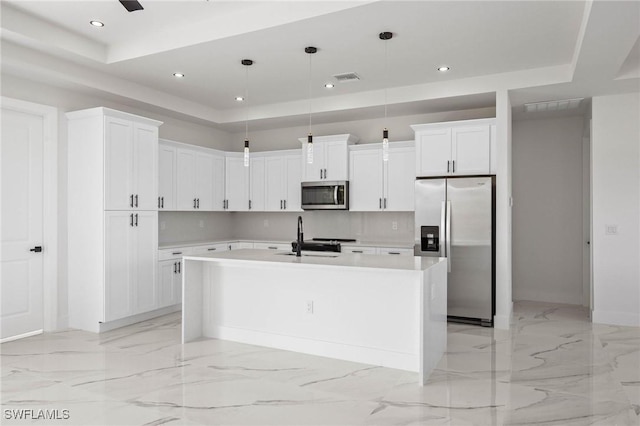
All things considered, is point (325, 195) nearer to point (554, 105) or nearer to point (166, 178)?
point (166, 178)

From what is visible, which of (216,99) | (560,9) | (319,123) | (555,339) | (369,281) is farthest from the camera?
(319,123)

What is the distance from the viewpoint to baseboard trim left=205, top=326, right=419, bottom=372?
356cm

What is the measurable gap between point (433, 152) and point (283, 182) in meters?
2.44

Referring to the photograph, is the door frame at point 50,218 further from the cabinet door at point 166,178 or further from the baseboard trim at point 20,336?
the cabinet door at point 166,178

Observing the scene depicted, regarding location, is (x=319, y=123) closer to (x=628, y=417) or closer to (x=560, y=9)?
(x=560, y=9)

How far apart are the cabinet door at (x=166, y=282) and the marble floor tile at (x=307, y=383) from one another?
90cm

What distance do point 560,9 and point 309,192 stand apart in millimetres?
3832

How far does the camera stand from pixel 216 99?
599cm

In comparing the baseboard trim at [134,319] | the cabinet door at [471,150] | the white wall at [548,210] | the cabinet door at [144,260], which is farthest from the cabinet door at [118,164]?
the white wall at [548,210]

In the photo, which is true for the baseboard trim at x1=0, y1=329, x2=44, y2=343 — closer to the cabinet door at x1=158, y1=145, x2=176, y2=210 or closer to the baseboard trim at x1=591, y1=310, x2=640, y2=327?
the cabinet door at x1=158, y1=145, x2=176, y2=210

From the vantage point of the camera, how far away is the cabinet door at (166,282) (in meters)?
5.32

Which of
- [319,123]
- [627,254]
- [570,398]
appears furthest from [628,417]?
[319,123]

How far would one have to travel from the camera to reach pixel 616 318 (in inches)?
198

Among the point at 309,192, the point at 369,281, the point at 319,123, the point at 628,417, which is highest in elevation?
the point at 319,123
